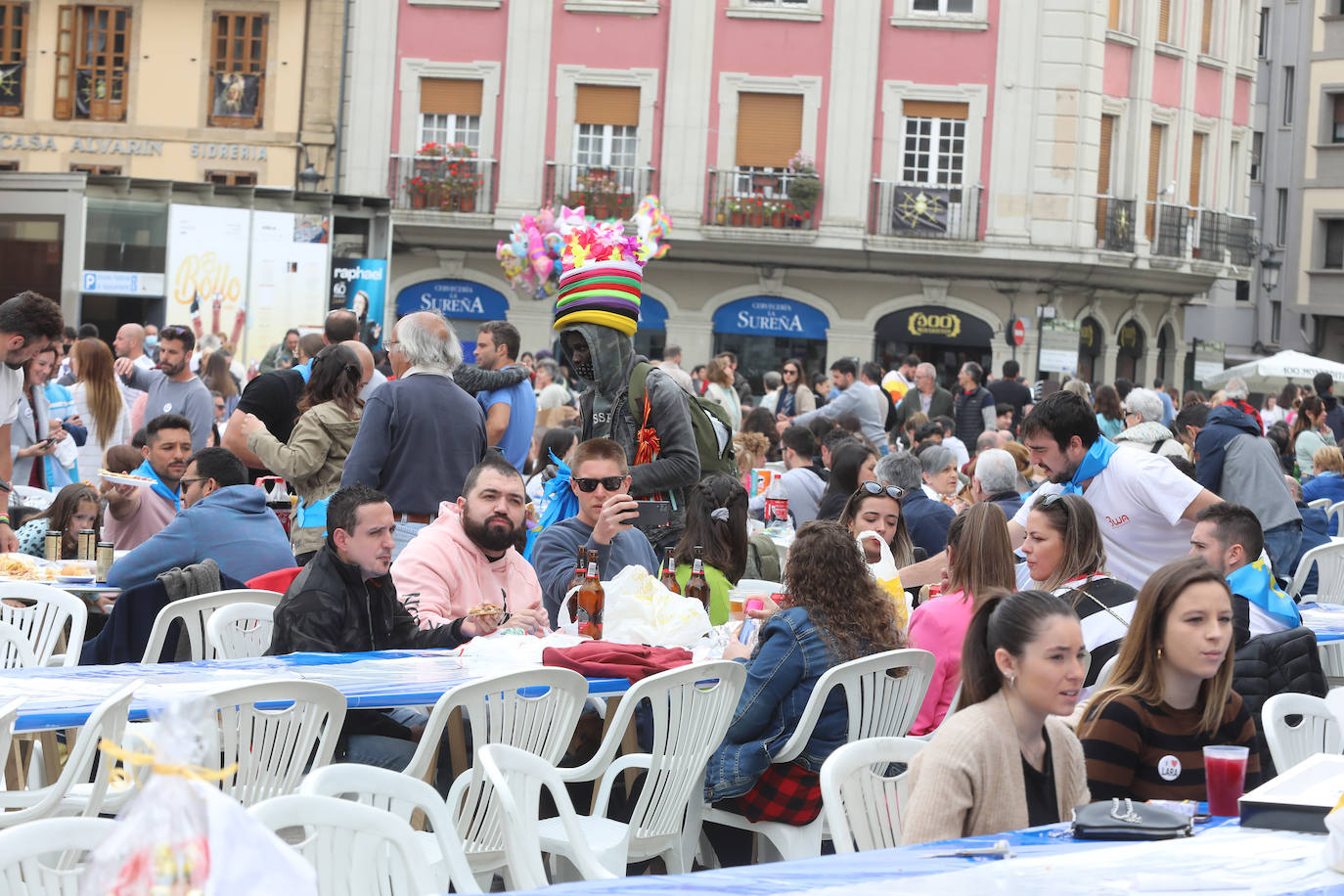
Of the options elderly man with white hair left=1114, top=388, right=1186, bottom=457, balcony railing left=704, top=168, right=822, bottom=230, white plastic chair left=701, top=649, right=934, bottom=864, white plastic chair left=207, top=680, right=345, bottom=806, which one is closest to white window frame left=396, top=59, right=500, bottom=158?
balcony railing left=704, top=168, right=822, bottom=230

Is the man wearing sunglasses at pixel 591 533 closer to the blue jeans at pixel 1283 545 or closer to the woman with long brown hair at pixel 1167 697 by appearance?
the woman with long brown hair at pixel 1167 697

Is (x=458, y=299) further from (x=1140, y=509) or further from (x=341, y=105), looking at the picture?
(x=1140, y=509)

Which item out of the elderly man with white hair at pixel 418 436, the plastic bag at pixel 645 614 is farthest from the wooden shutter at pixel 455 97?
the plastic bag at pixel 645 614

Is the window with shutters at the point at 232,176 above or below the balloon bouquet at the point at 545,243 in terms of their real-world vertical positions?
above

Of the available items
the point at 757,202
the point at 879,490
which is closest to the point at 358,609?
the point at 879,490

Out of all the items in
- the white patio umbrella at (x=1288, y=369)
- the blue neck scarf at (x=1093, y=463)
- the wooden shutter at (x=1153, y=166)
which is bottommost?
the blue neck scarf at (x=1093, y=463)

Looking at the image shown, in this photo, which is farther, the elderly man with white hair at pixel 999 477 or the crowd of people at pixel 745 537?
the elderly man with white hair at pixel 999 477

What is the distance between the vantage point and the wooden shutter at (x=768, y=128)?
28.2m

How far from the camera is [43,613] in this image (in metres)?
6.90

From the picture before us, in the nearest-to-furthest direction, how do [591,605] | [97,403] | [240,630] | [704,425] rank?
[591,605] → [240,630] → [704,425] → [97,403]

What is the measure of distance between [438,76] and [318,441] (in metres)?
21.8

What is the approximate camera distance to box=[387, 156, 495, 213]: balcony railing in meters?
28.3

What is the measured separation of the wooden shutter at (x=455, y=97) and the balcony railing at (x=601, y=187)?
1.74 metres

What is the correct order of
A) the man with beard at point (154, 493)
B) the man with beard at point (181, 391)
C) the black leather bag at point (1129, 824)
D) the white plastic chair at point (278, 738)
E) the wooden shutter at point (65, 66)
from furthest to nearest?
the wooden shutter at point (65, 66) < the man with beard at point (181, 391) < the man with beard at point (154, 493) < the white plastic chair at point (278, 738) < the black leather bag at point (1129, 824)
